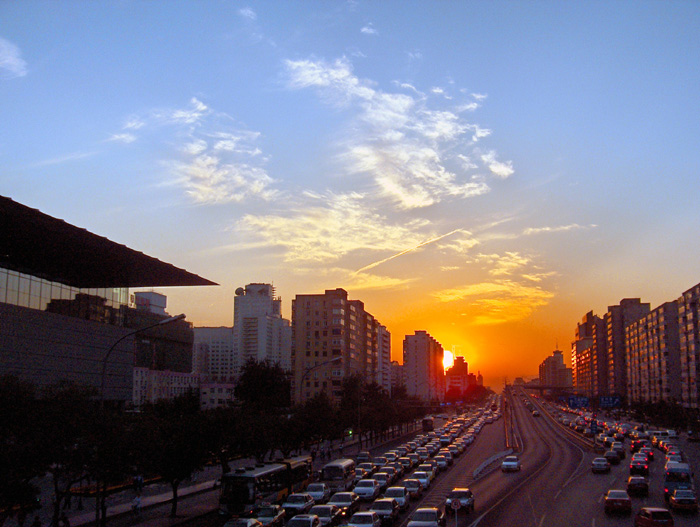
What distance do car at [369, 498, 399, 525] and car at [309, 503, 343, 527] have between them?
187cm

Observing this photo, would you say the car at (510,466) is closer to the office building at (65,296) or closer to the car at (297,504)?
the car at (297,504)

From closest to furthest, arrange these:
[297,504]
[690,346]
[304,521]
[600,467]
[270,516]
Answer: [304,521] < [270,516] < [297,504] < [600,467] < [690,346]

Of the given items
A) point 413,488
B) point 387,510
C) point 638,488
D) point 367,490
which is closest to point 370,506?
point 387,510

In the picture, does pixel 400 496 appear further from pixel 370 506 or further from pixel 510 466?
pixel 510 466

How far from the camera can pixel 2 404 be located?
2756 cm

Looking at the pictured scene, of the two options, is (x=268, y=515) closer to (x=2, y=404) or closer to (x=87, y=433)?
(x=87, y=433)

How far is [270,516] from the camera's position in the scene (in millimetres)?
28406

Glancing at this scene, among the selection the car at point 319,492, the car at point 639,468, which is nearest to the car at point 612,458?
the car at point 639,468

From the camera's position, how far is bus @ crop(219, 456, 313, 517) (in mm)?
32531

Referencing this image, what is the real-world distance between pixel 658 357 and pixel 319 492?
147m

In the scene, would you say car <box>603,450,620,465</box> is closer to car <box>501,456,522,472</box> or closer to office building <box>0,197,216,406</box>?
car <box>501,456,522,472</box>

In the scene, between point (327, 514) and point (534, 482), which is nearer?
point (327, 514)

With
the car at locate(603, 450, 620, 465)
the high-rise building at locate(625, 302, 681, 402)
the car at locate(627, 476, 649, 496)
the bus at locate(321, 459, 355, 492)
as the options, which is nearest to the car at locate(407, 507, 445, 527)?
the bus at locate(321, 459, 355, 492)

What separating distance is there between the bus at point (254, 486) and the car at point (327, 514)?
12.7 ft
